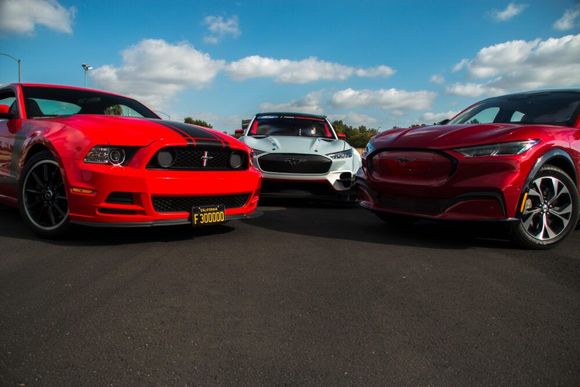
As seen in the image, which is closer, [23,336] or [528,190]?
[23,336]

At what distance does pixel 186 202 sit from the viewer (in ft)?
12.2

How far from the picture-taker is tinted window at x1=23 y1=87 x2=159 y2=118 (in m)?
4.62

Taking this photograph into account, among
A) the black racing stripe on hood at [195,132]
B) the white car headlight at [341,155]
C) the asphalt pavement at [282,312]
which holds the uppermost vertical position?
the black racing stripe on hood at [195,132]

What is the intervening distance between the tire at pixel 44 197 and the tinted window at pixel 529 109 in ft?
13.9

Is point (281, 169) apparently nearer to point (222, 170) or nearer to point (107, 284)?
point (222, 170)

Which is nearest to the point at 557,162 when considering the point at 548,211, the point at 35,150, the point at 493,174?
the point at 548,211

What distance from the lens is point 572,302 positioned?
2.51 meters

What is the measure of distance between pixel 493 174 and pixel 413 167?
68 centimetres

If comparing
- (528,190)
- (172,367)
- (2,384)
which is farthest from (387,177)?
(2,384)

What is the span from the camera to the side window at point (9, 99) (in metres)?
4.62

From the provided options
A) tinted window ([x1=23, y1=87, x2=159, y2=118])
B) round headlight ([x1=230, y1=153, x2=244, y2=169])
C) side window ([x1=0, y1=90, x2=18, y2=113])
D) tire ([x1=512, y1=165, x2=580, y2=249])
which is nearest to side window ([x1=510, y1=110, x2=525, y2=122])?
tire ([x1=512, y1=165, x2=580, y2=249])

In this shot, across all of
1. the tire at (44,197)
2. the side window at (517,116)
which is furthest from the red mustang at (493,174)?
the tire at (44,197)

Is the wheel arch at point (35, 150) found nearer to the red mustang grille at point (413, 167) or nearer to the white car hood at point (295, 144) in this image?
the red mustang grille at point (413, 167)

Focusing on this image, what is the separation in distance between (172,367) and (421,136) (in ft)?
10.5
